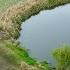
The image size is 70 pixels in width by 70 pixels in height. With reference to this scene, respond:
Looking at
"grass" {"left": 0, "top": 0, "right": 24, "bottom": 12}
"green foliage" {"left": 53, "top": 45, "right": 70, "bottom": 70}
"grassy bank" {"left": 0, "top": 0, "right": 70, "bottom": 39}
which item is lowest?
"green foliage" {"left": 53, "top": 45, "right": 70, "bottom": 70}

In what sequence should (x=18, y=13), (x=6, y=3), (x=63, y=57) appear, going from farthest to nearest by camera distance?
(x=6, y=3) → (x=18, y=13) → (x=63, y=57)

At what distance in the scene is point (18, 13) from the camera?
30.7 meters

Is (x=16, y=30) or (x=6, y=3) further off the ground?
(x=6, y=3)

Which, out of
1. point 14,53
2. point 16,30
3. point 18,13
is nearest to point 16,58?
point 14,53

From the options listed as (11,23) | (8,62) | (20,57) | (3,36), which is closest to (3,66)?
(8,62)

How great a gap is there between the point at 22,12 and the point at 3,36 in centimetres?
623

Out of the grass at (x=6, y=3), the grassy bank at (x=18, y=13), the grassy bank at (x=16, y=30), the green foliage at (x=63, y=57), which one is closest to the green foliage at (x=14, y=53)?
the grassy bank at (x=16, y=30)

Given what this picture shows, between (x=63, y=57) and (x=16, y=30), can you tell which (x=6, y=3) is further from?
(x=63, y=57)

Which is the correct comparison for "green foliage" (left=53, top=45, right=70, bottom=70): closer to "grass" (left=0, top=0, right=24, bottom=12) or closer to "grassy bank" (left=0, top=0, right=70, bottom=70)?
"grassy bank" (left=0, top=0, right=70, bottom=70)

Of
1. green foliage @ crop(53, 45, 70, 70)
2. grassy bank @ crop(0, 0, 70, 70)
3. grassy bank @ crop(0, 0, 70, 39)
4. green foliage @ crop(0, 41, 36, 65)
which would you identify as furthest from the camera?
grassy bank @ crop(0, 0, 70, 39)

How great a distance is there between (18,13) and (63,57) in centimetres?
1179

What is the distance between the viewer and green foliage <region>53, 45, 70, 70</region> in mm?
19812

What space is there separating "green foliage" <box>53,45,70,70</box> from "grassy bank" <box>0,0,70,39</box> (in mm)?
6529

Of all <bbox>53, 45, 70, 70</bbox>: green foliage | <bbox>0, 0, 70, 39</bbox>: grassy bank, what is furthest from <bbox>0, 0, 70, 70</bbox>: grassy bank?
<bbox>53, 45, 70, 70</bbox>: green foliage
